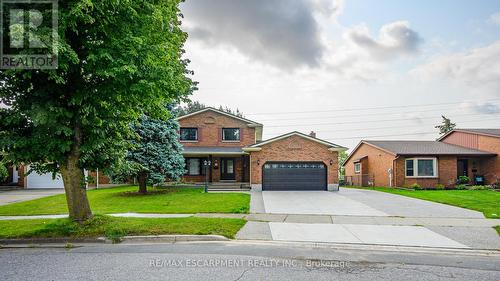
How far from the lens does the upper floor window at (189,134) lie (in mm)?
30297

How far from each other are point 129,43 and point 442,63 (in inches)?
765

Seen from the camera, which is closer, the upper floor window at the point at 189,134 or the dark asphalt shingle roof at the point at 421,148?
the dark asphalt shingle roof at the point at 421,148

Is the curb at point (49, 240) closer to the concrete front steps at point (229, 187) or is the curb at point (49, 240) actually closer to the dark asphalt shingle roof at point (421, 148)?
→ the concrete front steps at point (229, 187)

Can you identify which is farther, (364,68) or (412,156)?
(412,156)

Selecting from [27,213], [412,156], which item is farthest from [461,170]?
[27,213]

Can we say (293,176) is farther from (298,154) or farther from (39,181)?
(39,181)

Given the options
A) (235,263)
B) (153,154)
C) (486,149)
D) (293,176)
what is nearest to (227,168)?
(293,176)

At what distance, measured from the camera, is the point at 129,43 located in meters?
8.62

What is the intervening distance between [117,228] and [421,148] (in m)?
27.9

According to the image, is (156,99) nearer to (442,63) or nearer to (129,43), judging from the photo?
(129,43)

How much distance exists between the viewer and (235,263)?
6266mm

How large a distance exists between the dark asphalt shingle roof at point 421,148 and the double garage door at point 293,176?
7953mm

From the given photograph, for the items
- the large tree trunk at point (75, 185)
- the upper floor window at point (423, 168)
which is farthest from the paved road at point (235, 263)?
the upper floor window at point (423, 168)

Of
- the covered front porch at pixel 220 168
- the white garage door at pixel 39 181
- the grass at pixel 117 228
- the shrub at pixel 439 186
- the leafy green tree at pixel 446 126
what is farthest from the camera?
the leafy green tree at pixel 446 126
